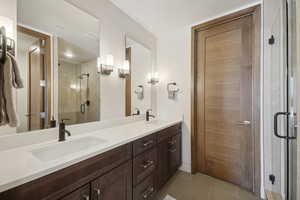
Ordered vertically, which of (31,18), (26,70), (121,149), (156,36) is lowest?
(121,149)

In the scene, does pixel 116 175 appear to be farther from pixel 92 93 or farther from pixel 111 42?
pixel 111 42

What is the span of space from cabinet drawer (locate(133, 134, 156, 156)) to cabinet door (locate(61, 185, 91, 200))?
51 cm

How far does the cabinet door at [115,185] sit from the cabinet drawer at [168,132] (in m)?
0.62

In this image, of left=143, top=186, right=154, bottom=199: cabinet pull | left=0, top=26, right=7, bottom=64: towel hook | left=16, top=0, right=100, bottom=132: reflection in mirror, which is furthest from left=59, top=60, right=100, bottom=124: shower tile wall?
left=143, top=186, right=154, bottom=199: cabinet pull

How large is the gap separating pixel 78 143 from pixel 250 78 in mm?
2269

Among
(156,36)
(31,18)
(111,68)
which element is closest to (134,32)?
(156,36)

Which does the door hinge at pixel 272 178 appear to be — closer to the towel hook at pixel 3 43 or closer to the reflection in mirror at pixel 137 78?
the reflection in mirror at pixel 137 78

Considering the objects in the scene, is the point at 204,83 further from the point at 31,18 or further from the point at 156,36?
the point at 31,18

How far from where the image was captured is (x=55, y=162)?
81 centimetres

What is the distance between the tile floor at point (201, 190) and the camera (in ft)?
5.91

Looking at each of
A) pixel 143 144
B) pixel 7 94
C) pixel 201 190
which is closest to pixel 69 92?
pixel 7 94

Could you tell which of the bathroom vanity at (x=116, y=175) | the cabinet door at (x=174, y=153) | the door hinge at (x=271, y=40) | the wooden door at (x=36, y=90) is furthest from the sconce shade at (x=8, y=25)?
the door hinge at (x=271, y=40)

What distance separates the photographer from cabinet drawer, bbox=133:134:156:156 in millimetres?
1381

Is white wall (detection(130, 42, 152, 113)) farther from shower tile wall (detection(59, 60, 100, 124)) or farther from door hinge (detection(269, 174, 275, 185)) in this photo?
door hinge (detection(269, 174, 275, 185))
